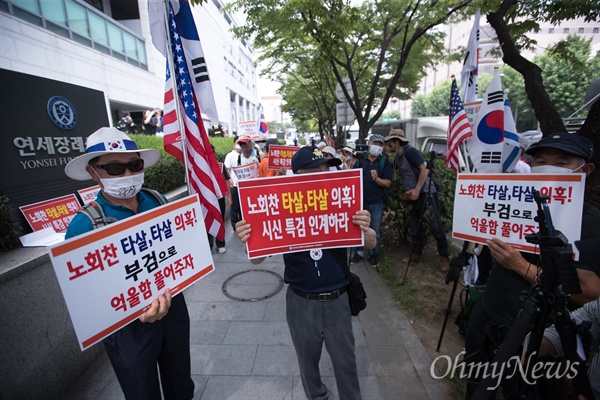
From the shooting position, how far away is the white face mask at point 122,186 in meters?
1.93

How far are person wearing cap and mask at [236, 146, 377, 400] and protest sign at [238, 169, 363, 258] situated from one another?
0.09 metres

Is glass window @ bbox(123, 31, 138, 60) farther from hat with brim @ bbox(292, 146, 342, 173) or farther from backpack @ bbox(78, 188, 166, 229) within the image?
hat with brim @ bbox(292, 146, 342, 173)

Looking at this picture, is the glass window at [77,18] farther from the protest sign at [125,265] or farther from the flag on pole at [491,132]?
the flag on pole at [491,132]

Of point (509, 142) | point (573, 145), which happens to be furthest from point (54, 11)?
point (573, 145)

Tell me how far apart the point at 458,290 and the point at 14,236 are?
542 centimetres

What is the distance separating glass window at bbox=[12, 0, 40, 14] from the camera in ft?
33.7

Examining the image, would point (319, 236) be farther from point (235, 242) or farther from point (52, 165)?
point (235, 242)

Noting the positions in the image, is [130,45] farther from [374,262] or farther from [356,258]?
[374,262]

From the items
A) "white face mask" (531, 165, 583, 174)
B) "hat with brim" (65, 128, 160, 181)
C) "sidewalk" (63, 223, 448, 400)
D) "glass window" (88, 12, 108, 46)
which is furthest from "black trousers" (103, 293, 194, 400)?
"glass window" (88, 12, 108, 46)

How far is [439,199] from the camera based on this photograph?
5242mm

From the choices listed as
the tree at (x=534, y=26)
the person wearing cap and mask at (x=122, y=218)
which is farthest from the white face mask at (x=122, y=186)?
the tree at (x=534, y=26)

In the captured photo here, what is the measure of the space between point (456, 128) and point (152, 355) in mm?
4466

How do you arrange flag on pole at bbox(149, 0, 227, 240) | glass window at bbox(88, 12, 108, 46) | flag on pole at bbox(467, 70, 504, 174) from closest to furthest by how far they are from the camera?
flag on pole at bbox(149, 0, 227, 240)
flag on pole at bbox(467, 70, 504, 174)
glass window at bbox(88, 12, 108, 46)

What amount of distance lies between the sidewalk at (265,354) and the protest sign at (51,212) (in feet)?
5.27
